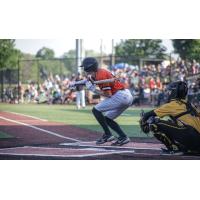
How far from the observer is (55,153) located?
9.37 metres

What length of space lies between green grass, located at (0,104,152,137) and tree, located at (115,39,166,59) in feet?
4.35

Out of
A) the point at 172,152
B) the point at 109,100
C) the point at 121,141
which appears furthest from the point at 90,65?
the point at 172,152

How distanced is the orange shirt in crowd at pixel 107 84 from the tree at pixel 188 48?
1.69 metres

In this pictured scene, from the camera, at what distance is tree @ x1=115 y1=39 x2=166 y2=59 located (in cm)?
1133

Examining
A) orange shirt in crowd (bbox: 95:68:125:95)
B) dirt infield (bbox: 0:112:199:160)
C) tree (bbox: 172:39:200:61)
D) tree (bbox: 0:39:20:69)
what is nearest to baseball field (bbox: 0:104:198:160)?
dirt infield (bbox: 0:112:199:160)

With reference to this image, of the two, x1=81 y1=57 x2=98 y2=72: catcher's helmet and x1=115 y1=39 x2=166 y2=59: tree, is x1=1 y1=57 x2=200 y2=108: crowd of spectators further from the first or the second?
x1=81 y1=57 x2=98 y2=72: catcher's helmet

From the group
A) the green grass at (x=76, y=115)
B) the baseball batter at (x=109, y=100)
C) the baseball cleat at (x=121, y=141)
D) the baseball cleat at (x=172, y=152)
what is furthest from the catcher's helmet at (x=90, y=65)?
the baseball cleat at (x=172, y=152)

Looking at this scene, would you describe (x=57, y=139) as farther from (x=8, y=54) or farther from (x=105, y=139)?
(x=8, y=54)

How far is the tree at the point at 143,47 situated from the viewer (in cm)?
1133

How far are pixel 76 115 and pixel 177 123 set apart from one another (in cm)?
648

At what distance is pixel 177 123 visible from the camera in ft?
29.0

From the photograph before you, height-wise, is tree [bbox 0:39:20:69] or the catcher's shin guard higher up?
tree [bbox 0:39:20:69]

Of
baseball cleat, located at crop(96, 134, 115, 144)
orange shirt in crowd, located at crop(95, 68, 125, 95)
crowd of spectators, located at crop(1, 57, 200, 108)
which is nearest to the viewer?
orange shirt in crowd, located at crop(95, 68, 125, 95)

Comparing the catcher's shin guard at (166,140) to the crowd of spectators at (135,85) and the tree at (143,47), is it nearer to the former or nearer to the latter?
the tree at (143,47)
